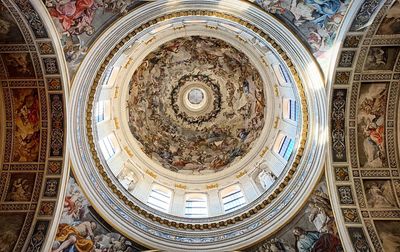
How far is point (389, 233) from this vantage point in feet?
46.0

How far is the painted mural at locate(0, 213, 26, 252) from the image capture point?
555 inches

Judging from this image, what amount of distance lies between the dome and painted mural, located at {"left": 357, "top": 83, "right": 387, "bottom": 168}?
54.0 inches

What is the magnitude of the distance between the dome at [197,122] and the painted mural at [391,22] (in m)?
2.35

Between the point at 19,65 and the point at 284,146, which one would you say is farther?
the point at 284,146

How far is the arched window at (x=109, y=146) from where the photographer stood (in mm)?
18394

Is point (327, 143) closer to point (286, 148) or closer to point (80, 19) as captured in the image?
point (286, 148)

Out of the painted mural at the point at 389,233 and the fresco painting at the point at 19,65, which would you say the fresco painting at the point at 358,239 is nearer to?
the painted mural at the point at 389,233

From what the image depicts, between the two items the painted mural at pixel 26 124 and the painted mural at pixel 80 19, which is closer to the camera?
the painted mural at pixel 80 19

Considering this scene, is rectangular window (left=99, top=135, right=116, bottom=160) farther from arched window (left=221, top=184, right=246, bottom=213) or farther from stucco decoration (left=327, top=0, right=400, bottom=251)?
stucco decoration (left=327, top=0, right=400, bottom=251)

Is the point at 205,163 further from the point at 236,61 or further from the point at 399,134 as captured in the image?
the point at 399,134

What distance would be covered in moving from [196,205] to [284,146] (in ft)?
15.7

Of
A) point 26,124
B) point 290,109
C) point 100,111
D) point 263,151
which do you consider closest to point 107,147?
point 100,111

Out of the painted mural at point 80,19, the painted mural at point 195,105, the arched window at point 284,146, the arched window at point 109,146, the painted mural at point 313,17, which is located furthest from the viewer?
the painted mural at point 195,105

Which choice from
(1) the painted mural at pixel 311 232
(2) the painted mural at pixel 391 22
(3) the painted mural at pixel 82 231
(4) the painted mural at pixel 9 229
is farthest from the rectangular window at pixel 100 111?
(2) the painted mural at pixel 391 22
